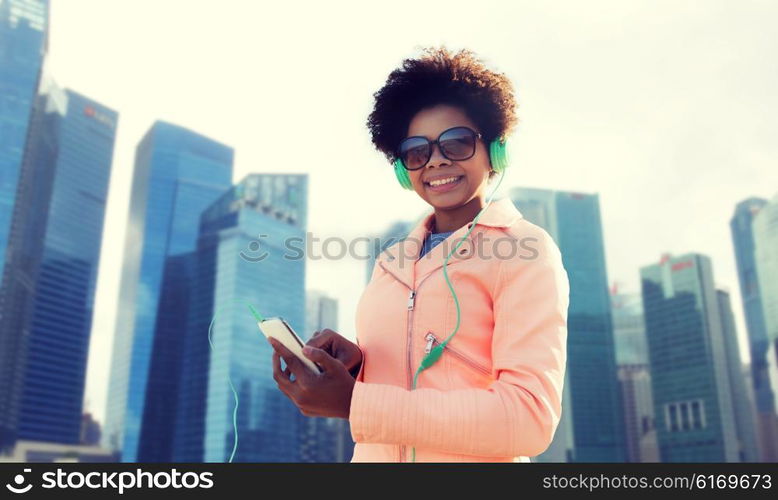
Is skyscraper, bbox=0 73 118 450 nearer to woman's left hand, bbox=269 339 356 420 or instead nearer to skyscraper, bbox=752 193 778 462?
woman's left hand, bbox=269 339 356 420

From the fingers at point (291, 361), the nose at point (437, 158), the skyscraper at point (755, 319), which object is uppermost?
the skyscraper at point (755, 319)

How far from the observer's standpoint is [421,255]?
264 cm

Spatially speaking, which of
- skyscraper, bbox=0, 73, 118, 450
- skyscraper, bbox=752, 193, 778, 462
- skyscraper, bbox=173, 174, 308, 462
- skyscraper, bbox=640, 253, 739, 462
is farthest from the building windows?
skyscraper, bbox=0, 73, 118, 450

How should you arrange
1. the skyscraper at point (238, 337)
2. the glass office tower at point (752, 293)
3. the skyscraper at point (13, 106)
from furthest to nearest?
the glass office tower at point (752, 293) < the skyscraper at point (238, 337) < the skyscraper at point (13, 106)

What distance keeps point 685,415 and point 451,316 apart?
12764cm

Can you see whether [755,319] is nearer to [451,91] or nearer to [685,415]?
[685,415]

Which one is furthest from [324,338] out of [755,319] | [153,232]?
[755,319]

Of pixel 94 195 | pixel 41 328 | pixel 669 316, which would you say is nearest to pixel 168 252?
pixel 94 195

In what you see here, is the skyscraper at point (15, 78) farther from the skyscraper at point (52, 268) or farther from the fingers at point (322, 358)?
the fingers at point (322, 358)

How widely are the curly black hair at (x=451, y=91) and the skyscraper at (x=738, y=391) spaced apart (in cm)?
13420

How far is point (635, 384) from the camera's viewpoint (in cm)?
14362

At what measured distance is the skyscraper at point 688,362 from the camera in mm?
114062

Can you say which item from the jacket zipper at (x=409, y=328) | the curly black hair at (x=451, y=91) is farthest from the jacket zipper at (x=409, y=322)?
the curly black hair at (x=451, y=91)

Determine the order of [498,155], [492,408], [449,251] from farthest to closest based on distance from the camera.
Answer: [498,155]
[449,251]
[492,408]
